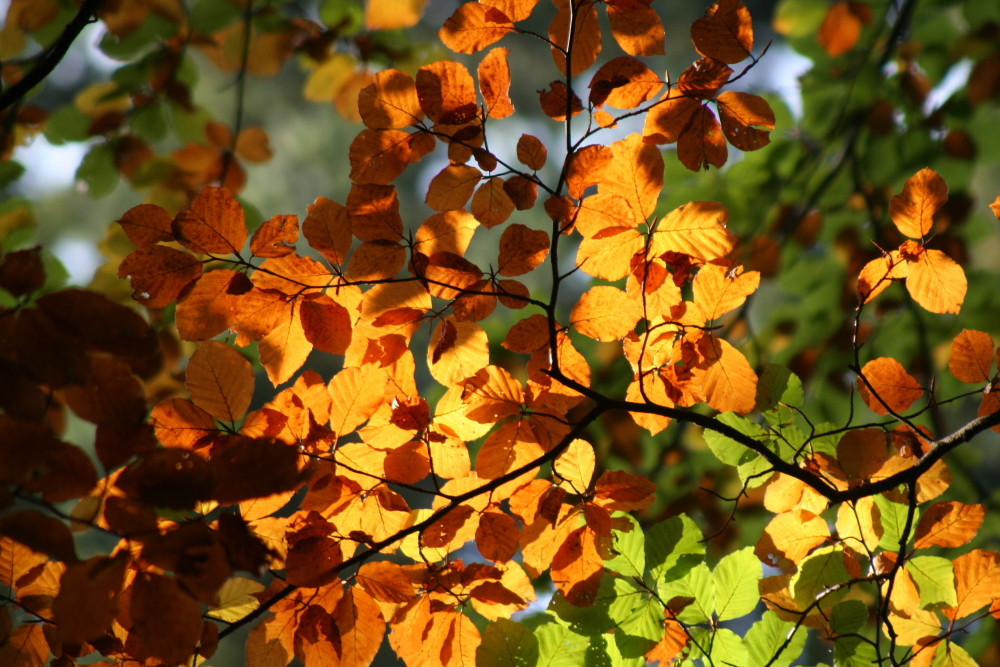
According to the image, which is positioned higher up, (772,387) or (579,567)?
(772,387)

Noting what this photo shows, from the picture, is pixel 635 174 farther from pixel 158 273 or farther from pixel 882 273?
pixel 158 273

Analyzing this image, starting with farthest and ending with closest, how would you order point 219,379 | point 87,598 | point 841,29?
point 841,29 → point 219,379 → point 87,598

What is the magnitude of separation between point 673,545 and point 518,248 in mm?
301

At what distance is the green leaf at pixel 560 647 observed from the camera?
67cm

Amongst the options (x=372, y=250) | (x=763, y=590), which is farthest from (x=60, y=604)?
(x=763, y=590)

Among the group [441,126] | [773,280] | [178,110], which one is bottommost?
[441,126]

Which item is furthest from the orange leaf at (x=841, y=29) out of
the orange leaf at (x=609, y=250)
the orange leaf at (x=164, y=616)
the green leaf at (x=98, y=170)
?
the orange leaf at (x=164, y=616)

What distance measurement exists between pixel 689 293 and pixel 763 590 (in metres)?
0.96

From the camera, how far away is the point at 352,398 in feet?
2.08

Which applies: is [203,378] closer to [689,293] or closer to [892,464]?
[892,464]

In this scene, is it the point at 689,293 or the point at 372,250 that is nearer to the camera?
the point at 372,250

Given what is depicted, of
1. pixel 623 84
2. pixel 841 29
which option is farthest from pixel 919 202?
pixel 841 29

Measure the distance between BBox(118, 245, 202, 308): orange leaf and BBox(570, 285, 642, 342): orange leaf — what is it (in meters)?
0.34

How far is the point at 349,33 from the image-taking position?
5.11 feet
